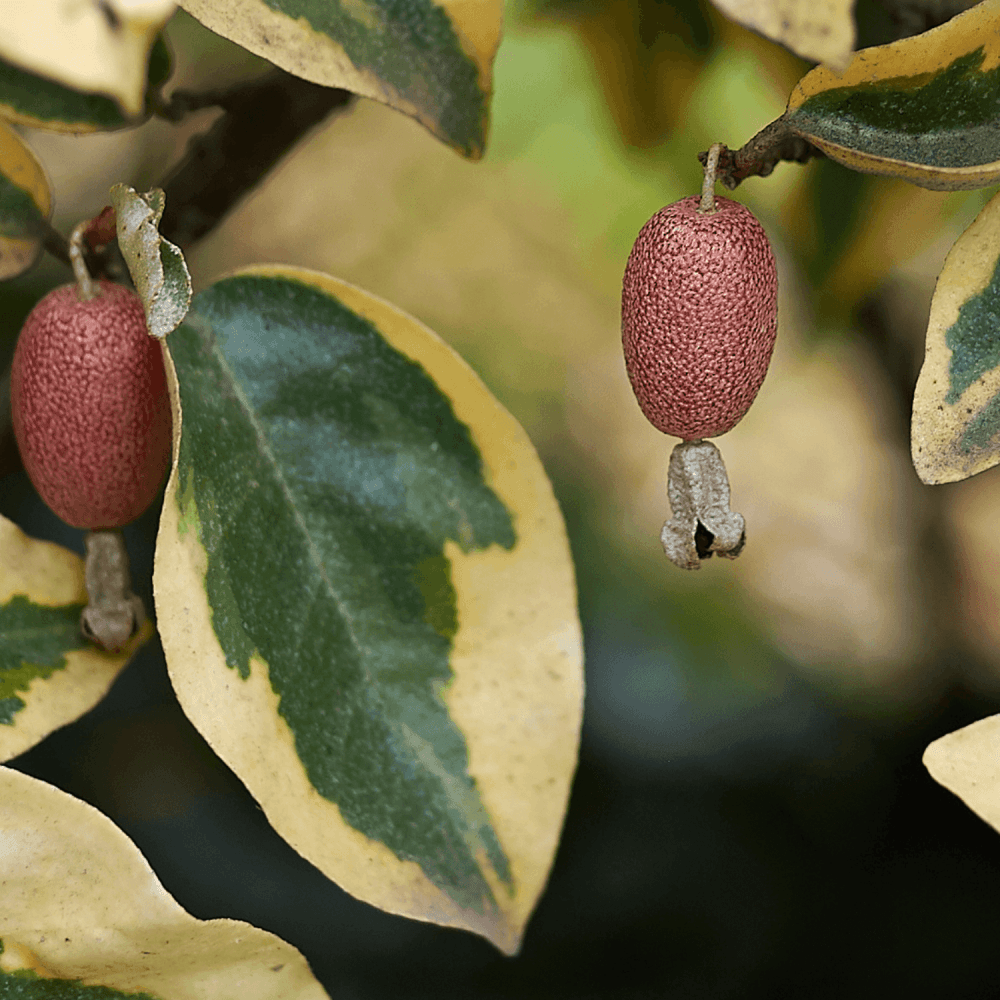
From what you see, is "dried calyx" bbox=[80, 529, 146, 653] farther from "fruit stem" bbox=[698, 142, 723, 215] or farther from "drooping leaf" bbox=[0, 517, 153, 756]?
"fruit stem" bbox=[698, 142, 723, 215]

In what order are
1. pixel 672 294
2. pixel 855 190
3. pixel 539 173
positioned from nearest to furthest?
pixel 672 294 < pixel 855 190 < pixel 539 173

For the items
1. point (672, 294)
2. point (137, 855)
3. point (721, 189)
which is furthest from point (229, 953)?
point (721, 189)

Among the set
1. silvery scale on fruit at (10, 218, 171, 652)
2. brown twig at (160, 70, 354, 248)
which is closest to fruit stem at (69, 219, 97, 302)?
silvery scale on fruit at (10, 218, 171, 652)

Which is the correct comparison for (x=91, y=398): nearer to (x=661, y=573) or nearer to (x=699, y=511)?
(x=699, y=511)

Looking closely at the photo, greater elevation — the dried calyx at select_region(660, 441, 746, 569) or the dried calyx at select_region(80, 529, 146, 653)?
the dried calyx at select_region(660, 441, 746, 569)

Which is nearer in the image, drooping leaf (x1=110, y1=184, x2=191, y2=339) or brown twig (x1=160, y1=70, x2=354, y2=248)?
drooping leaf (x1=110, y1=184, x2=191, y2=339)

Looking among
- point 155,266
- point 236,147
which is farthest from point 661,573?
point 155,266

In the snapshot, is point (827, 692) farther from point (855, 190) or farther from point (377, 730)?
point (377, 730)
